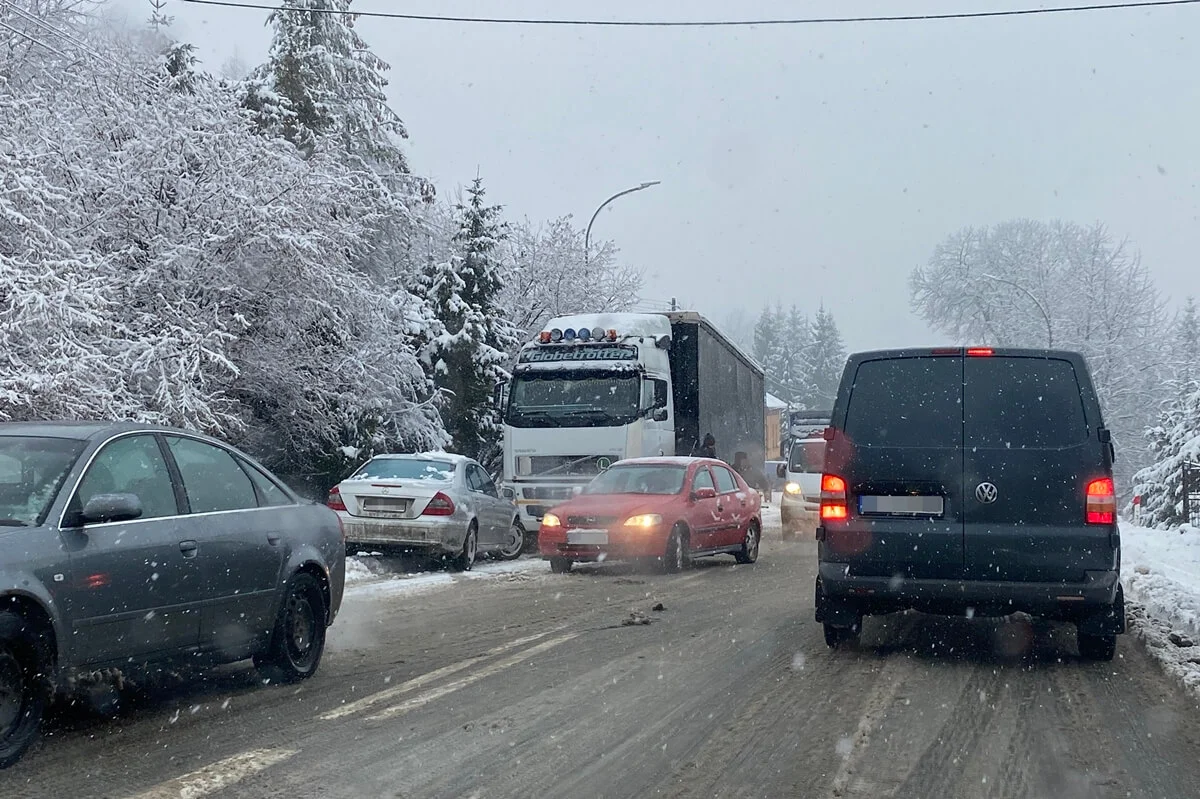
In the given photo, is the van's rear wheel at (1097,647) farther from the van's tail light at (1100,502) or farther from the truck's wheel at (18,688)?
the truck's wheel at (18,688)

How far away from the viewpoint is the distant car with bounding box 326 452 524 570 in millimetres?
14625

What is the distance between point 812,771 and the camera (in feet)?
17.1

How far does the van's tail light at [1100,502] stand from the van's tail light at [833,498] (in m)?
1.50

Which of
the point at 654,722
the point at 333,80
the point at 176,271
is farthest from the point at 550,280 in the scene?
the point at 654,722

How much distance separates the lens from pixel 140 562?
579 cm

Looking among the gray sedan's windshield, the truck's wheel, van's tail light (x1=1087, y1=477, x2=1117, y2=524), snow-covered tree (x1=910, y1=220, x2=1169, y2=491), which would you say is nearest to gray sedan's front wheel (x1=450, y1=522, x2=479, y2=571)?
van's tail light (x1=1087, y1=477, x2=1117, y2=524)

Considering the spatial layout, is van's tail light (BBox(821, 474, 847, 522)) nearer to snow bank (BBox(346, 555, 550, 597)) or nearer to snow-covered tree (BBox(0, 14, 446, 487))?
snow bank (BBox(346, 555, 550, 597))

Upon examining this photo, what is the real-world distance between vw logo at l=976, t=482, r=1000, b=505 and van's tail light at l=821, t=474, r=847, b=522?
0.85m

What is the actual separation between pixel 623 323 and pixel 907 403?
38.6ft

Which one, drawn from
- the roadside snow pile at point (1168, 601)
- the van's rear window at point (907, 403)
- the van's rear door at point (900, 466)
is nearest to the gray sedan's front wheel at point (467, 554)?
the roadside snow pile at point (1168, 601)

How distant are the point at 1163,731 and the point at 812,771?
2.14m

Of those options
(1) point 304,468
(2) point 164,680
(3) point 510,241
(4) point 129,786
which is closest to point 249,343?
(1) point 304,468

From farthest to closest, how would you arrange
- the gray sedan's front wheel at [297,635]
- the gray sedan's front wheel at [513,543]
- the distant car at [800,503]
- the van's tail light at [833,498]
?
the distant car at [800,503]
the gray sedan's front wheel at [513,543]
the van's tail light at [833,498]
the gray sedan's front wheel at [297,635]

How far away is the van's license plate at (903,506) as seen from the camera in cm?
764
